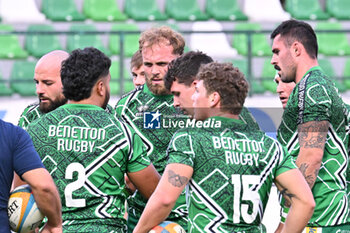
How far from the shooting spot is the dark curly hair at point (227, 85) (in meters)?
3.47

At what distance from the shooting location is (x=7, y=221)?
11.5ft

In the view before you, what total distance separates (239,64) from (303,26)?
287 inches

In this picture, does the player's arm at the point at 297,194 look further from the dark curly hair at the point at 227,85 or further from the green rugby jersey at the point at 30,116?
the green rugby jersey at the point at 30,116

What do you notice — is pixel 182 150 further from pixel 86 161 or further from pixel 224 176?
pixel 86 161

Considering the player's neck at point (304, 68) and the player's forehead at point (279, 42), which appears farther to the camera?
the player's forehead at point (279, 42)

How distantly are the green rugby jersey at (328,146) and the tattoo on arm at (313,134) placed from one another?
0.06 metres

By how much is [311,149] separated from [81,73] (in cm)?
149

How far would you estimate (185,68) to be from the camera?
425cm

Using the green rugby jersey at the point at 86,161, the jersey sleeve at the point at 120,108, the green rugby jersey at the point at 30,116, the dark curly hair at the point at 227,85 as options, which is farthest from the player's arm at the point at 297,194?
the green rugby jersey at the point at 30,116

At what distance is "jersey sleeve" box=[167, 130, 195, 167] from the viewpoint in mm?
3334

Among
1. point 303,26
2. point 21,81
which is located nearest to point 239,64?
point 21,81

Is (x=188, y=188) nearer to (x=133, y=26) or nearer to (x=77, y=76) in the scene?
(x=77, y=76)

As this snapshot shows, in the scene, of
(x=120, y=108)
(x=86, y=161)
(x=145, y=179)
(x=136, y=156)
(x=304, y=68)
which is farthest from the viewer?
(x=120, y=108)

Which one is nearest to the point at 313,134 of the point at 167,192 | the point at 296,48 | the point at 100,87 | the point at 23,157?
the point at 296,48
